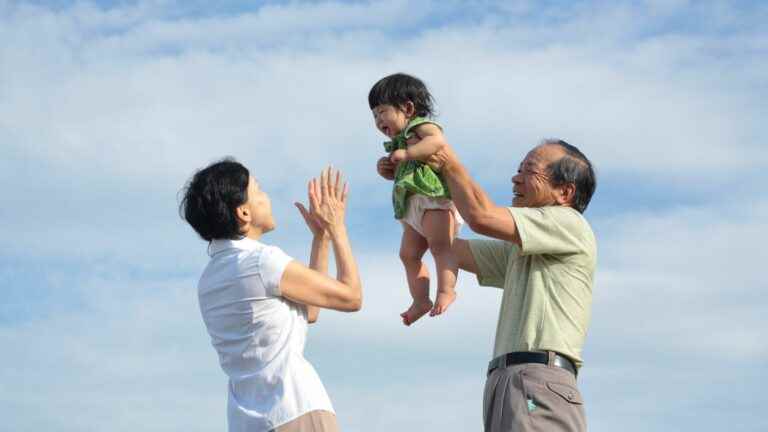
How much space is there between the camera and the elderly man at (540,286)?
16.5 feet

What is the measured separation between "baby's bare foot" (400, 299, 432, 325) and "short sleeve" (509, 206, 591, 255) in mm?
1459

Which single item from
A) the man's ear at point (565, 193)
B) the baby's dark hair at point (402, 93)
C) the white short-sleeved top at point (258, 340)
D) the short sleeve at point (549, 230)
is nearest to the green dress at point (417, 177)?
the baby's dark hair at point (402, 93)

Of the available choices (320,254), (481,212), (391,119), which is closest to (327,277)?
(320,254)

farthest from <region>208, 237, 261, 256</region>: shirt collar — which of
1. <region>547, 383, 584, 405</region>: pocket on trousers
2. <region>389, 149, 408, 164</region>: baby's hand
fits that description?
<region>547, 383, 584, 405</region>: pocket on trousers

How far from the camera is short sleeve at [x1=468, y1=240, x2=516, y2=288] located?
6.09 m

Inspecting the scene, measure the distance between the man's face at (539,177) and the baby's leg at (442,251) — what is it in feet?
2.90

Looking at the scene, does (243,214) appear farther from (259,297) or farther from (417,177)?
(417,177)

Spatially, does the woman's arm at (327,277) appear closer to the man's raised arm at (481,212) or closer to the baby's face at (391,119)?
the man's raised arm at (481,212)

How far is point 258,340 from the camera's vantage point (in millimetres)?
4613

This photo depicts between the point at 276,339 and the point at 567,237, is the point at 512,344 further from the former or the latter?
the point at 276,339

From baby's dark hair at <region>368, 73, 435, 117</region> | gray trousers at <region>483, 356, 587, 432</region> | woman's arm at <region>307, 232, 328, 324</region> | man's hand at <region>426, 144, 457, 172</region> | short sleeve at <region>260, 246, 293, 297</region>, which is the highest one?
baby's dark hair at <region>368, 73, 435, 117</region>

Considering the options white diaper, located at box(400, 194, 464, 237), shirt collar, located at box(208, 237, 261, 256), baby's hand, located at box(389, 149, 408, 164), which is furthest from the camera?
white diaper, located at box(400, 194, 464, 237)

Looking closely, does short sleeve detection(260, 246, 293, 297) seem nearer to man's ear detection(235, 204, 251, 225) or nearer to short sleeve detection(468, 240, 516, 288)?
man's ear detection(235, 204, 251, 225)

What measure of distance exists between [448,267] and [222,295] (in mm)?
2046
